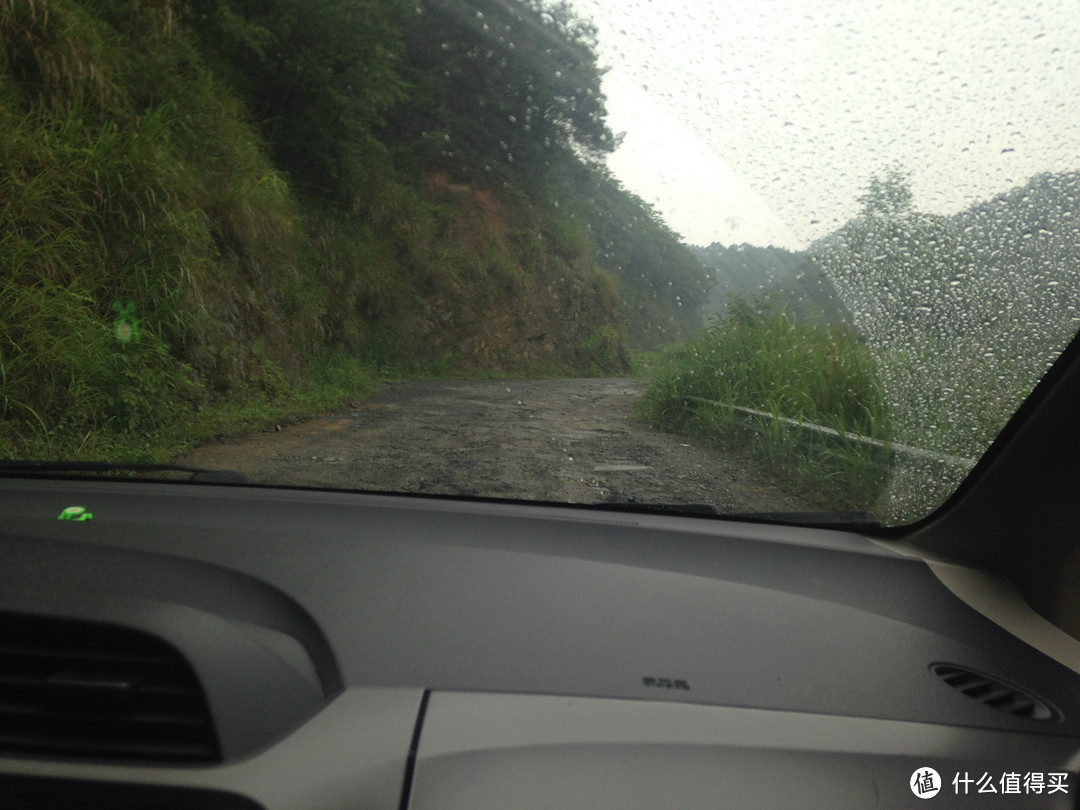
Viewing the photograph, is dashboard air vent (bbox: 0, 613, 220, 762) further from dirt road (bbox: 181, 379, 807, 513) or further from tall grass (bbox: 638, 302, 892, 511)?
tall grass (bbox: 638, 302, 892, 511)

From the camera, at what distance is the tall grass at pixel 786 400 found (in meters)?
3.06

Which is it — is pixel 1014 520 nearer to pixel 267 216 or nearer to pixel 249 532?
pixel 249 532

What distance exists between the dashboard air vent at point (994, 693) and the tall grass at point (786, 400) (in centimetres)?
96

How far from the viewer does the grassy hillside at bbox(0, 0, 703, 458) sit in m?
3.77

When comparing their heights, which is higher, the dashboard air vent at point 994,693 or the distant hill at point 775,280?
the distant hill at point 775,280

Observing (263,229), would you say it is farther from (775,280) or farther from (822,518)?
(822,518)

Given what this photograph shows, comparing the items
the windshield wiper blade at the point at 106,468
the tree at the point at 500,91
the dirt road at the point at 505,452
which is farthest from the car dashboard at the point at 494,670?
the tree at the point at 500,91

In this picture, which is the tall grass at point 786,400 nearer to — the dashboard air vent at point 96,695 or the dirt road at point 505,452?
the dirt road at point 505,452

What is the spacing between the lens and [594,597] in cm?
226

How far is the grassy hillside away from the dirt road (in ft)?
0.98

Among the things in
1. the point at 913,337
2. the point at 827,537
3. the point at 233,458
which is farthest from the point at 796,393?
the point at 233,458

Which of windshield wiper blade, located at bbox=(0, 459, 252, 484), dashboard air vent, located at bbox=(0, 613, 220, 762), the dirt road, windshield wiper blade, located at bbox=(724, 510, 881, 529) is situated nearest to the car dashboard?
dashboard air vent, located at bbox=(0, 613, 220, 762)

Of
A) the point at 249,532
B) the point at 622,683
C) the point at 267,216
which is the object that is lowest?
the point at 622,683

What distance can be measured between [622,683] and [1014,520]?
146cm
